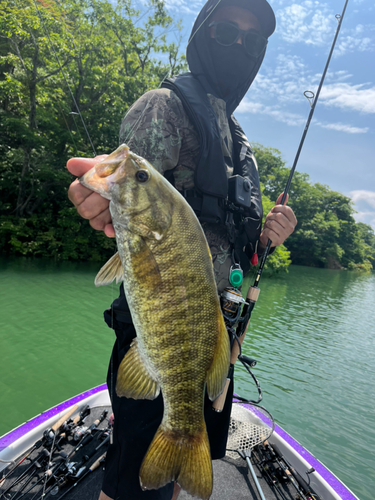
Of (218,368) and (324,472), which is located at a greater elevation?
(218,368)

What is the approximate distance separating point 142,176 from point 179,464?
1269 mm

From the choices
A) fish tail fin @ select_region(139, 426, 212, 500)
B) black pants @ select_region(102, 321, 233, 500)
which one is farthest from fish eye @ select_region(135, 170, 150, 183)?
fish tail fin @ select_region(139, 426, 212, 500)

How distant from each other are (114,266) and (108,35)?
23856 millimetres

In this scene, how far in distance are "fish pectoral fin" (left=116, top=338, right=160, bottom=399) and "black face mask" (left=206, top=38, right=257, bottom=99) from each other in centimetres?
218

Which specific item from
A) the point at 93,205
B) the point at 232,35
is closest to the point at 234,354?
the point at 93,205

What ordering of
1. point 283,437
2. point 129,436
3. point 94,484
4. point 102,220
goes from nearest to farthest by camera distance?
point 102,220 → point 129,436 → point 94,484 → point 283,437

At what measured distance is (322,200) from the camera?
59531 mm

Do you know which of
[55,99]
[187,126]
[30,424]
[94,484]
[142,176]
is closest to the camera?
[142,176]

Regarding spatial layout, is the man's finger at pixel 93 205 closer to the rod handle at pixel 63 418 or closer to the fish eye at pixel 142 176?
the fish eye at pixel 142 176

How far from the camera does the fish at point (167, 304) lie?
130 cm

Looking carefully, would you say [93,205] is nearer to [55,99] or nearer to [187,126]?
[187,126]

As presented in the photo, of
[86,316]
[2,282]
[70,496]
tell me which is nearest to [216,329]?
[70,496]

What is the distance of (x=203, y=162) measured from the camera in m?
1.99

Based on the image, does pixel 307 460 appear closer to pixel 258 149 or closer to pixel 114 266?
pixel 114 266
